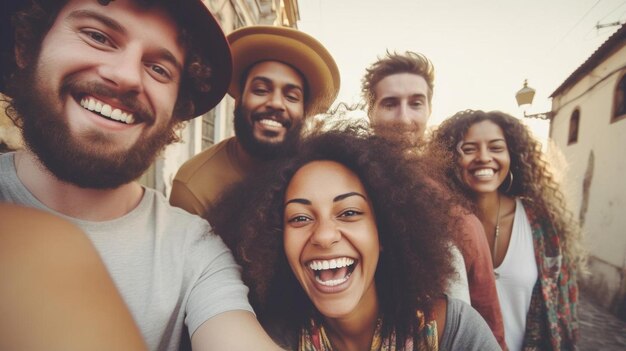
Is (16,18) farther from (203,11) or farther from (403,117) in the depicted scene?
(403,117)

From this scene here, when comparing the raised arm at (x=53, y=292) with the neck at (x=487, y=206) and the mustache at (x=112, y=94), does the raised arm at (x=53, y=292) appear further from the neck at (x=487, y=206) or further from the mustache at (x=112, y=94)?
the neck at (x=487, y=206)

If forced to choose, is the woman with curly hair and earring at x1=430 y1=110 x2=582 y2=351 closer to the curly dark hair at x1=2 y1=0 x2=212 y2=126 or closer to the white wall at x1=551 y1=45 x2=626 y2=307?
the curly dark hair at x1=2 y1=0 x2=212 y2=126

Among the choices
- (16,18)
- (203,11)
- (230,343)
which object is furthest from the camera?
(203,11)

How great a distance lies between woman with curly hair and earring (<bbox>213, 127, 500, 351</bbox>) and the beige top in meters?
0.37

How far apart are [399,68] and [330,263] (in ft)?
7.73

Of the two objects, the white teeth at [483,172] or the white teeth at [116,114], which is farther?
the white teeth at [483,172]

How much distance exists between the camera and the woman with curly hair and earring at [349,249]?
150 centimetres

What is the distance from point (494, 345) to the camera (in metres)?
1.47

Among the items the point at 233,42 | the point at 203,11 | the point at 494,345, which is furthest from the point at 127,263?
the point at 233,42

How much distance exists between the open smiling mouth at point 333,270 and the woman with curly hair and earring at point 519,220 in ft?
4.00

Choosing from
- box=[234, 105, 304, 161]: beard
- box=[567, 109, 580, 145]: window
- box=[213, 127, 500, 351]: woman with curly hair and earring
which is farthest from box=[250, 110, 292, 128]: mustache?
box=[567, 109, 580, 145]: window

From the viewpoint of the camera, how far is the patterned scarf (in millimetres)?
1494

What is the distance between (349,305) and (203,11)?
1587 millimetres

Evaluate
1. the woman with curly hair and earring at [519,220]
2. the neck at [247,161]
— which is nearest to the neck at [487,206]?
the woman with curly hair and earring at [519,220]
